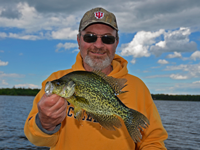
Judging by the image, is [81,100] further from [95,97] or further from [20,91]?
[20,91]

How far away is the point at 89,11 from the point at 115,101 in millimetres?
2960

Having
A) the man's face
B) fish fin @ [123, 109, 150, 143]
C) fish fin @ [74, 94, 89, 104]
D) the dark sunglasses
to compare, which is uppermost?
the dark sunglasses

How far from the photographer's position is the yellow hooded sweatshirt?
392cm

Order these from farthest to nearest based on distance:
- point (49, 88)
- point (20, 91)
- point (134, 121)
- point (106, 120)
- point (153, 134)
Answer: point (20, 91), point (153, 134), point (134, 121), point (106, 120), point (49, 88)

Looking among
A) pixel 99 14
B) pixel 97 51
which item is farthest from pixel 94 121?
pixel 99 14

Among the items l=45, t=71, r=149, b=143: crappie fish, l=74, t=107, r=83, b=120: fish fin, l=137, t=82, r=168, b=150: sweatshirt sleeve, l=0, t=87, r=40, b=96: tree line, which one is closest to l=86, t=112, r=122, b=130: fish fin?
l=45, t=71, r=149, b=143: crappie fish

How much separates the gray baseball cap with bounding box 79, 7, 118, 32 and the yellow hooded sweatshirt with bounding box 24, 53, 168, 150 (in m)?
1.35

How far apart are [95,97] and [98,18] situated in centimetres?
257

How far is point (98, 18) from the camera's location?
465 cm

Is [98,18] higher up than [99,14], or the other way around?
[99,14]

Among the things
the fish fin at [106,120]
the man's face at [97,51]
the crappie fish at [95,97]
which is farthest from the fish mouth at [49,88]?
the man's face at [97,51]

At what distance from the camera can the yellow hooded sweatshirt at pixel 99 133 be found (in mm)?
3916

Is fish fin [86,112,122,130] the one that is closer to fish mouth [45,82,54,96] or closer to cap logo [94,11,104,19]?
fish mouth [45,82,54,96]

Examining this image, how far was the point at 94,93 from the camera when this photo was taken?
2855 millimetres
